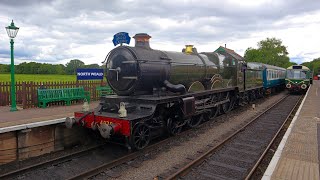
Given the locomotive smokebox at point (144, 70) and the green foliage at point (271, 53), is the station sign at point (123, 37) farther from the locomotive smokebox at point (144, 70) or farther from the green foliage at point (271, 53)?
the green foliage at point (271, 53)

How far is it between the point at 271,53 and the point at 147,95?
83.0 metres

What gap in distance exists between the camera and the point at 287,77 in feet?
86.5

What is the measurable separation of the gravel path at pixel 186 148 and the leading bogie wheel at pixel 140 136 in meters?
0.50

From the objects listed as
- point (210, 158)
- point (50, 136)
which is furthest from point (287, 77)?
point (50, 136)

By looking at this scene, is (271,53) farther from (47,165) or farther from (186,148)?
(47,165)

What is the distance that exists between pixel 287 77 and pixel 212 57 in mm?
18074

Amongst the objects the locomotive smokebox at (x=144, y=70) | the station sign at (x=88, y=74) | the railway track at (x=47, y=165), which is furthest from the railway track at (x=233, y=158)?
the station sign at (x=88, y=74)

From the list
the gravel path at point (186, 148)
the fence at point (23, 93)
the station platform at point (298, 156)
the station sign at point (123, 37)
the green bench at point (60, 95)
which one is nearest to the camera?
the station platform at point (298, 156)

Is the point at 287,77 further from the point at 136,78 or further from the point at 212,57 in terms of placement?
the point at 136,78

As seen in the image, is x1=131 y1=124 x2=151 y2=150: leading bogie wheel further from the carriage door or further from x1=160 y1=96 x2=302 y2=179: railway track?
the carriage door

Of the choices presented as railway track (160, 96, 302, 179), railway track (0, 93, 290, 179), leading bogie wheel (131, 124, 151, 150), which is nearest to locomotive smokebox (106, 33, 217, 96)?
leading bogie wheel (131, 124, 151, 150)

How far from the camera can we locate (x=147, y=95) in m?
8.07

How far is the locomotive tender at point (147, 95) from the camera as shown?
22.6ft

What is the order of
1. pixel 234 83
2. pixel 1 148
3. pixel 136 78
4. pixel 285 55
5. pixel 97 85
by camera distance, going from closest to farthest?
1. pixel 1 148
2. pixel 136 78
3. pixel 234 83
4. pixel 97 85
5. pixel 285 55
